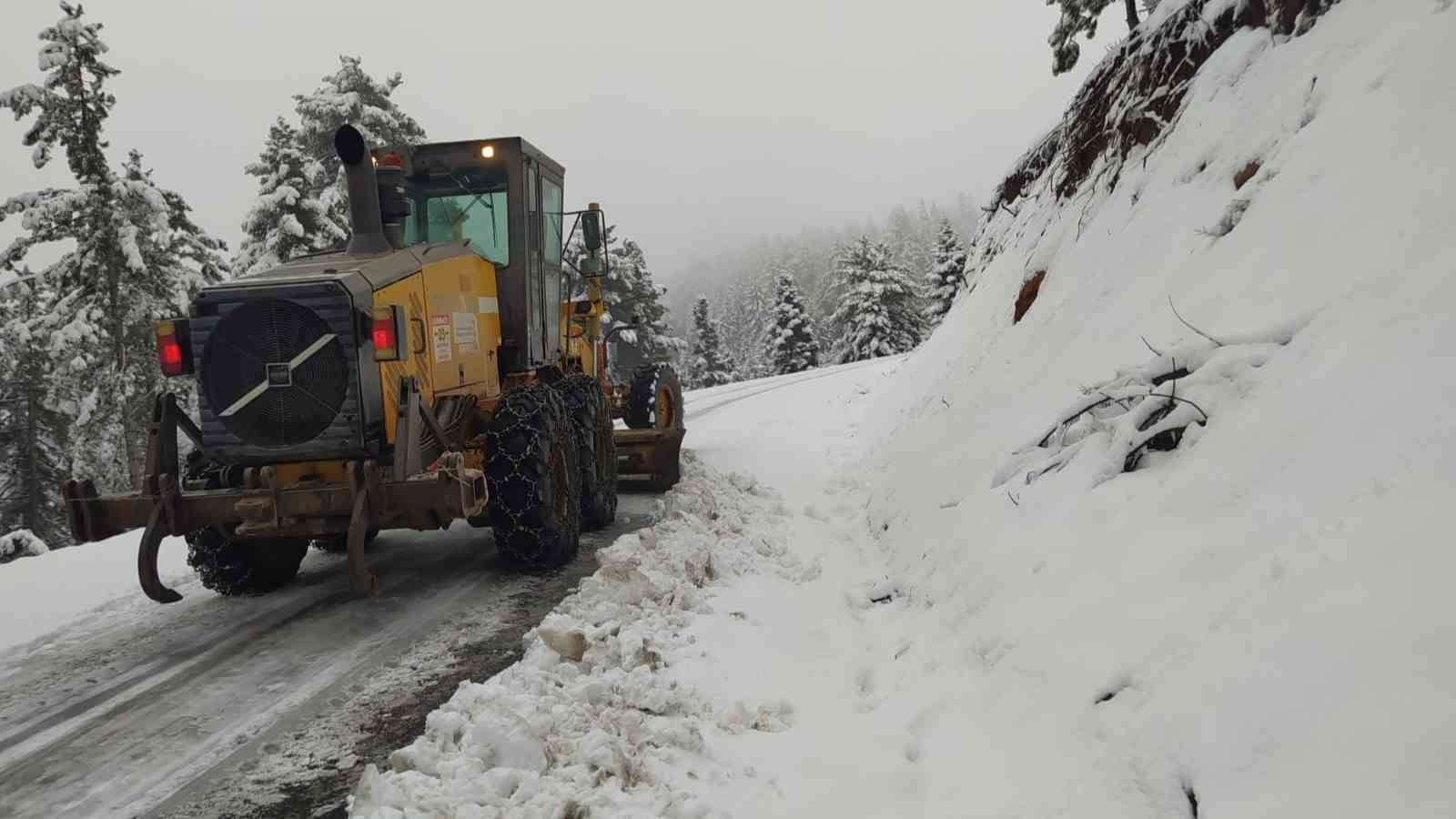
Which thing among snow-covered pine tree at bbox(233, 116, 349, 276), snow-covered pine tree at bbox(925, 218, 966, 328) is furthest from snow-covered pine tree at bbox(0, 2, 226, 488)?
snow-covered pine tree at bbox(925, 218, 966, 328)

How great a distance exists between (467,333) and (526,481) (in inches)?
57.0

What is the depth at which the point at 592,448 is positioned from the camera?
7.54 m

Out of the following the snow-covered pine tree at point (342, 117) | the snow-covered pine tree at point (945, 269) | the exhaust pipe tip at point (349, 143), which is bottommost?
the exhaust pipe tip at point (349, 143)

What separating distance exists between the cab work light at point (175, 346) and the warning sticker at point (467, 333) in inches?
67.7

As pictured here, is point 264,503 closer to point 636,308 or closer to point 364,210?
point 364,210

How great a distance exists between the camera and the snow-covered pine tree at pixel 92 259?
17.8 m

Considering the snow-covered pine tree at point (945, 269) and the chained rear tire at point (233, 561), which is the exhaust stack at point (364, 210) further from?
the snow-covered pine tree at point (945, 269)

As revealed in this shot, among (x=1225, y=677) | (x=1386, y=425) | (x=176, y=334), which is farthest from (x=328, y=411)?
(x=1386, y=425)

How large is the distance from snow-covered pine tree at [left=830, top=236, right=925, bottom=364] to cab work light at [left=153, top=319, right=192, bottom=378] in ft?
125

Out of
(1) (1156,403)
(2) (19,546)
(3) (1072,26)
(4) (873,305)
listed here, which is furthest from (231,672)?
(4) (873,305)

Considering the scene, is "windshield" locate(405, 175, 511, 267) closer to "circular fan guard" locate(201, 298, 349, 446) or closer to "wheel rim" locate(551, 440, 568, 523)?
"wheel rim" locate(551, 440, 568, 523)

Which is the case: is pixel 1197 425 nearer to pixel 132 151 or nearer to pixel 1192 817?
pixel 1192 817

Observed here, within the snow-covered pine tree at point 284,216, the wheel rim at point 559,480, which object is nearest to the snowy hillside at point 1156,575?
the wheel rim at point 559,480

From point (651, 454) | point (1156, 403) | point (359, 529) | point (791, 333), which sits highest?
point (791, 333)
